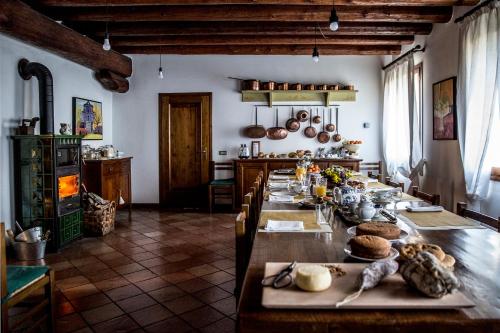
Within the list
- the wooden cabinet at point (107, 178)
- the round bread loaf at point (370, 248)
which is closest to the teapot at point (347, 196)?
the round bread loaf at point (370, 248)

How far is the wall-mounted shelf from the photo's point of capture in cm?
702

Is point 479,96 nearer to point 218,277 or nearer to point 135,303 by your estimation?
point 218,277

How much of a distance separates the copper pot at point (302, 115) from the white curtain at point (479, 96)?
10.2 feet

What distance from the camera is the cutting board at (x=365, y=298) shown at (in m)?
1.01

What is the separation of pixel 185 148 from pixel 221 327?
16.6 feet

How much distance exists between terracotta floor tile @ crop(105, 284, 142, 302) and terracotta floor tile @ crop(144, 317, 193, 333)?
23.3 inches

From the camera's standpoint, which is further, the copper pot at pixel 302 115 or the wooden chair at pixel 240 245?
the copper pot at pixel 302 115

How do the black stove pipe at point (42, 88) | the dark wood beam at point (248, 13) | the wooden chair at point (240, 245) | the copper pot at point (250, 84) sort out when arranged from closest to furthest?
the wooden chair at point (240, 245)
the black stove pipe at point (42, 88)
the dark wood beam at point (248, 13)
the copper pot at point (250, 84)

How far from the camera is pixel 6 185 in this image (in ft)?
14.4

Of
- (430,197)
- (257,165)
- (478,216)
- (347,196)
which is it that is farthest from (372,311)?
(257,165)

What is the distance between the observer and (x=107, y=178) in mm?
5785

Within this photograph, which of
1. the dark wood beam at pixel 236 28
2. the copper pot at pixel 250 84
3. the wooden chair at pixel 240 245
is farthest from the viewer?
the copper pot at pixel 250 84

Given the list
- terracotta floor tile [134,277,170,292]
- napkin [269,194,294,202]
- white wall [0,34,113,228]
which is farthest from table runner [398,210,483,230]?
white wall [0,34,113,228]

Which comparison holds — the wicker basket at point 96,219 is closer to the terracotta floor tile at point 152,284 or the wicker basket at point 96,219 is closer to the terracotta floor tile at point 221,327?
the terracotta floor tile at point 152,284
